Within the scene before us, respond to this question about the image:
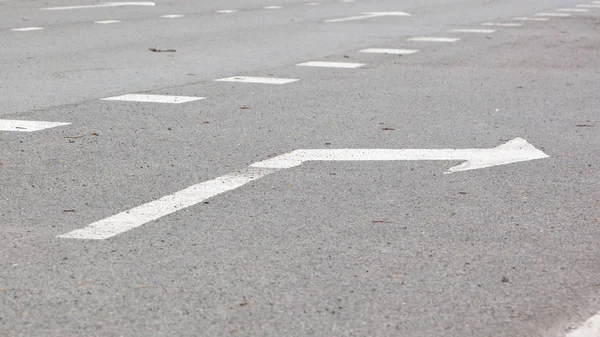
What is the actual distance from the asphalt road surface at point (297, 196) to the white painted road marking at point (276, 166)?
24 millimetres

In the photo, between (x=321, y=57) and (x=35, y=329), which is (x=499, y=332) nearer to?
(x=35, y=329)

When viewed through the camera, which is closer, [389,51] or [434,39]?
[389,51]

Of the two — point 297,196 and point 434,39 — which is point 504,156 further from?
point 434,39

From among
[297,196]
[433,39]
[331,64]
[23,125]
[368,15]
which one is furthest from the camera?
[368,15]

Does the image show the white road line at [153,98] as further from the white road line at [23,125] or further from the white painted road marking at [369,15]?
the white painted road marking at [369,15]

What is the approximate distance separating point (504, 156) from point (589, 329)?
11.2ft

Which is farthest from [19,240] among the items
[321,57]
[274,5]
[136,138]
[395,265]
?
[274,5]

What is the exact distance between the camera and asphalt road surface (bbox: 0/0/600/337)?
4.24 m

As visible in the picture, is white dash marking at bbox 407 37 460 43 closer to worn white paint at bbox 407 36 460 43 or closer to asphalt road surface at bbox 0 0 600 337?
worn white paint at bbox 407 36 460 43

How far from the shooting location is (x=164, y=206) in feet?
19.3

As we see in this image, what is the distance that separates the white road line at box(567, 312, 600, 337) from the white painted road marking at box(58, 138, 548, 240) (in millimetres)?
2275

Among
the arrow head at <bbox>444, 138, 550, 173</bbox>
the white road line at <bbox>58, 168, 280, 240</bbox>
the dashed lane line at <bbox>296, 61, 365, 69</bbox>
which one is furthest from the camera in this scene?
the dashed lane line at <bbox>296, 61, 365, 69</bbox>

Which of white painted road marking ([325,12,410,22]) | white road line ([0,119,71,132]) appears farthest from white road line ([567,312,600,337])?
white painted road marking ([325,12,410,22])

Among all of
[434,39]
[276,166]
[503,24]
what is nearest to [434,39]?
[434,39]
